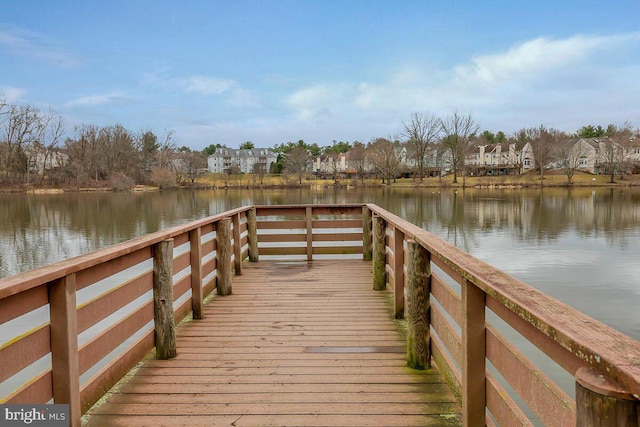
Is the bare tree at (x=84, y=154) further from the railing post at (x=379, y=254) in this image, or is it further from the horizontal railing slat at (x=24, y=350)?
the horizontal railing slat at (x=24, y=350)

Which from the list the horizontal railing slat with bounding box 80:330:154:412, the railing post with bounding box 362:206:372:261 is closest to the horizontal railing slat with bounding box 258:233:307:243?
the railing post with bounding box 362:206:372:261

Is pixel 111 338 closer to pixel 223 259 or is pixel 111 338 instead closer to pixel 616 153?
pixel 223 259

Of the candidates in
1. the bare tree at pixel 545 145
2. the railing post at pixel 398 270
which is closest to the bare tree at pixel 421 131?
the bare tree at pixel 545 145

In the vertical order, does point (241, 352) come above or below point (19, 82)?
below

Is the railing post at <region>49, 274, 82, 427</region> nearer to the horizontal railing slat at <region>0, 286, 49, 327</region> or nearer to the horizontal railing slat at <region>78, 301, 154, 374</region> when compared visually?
the horizontal railing slat at <region>0, 286, 49, 327</region>

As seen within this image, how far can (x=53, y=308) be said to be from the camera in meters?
2.28

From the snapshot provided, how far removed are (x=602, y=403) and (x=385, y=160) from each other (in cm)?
6397

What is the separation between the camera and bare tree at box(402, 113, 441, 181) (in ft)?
217

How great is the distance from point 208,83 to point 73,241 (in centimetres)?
6405

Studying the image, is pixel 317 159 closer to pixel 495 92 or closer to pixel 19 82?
pixel 495 92

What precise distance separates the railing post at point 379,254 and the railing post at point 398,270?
1181 millimetres

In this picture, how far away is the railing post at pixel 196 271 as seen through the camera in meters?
4.55

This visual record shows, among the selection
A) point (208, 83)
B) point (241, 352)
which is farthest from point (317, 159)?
point (241, 352)

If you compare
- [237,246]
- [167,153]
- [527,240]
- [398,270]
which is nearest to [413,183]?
[167,153]
